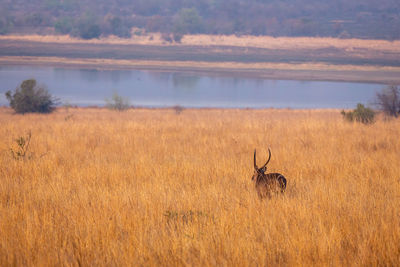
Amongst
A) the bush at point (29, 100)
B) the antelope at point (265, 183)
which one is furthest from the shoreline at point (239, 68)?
the antelope at point (265, 183)

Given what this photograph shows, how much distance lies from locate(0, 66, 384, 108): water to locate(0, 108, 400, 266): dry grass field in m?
30.0

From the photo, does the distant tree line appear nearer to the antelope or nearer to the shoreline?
the shoreline

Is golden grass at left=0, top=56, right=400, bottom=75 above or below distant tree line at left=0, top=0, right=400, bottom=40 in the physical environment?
below

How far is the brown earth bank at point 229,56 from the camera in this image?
66312 millimetres

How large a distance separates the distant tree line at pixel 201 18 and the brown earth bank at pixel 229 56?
6.43m

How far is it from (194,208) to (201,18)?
117 metres

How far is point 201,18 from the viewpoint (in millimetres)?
117938

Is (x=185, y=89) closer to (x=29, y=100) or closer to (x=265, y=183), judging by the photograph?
(x=29, y=100)

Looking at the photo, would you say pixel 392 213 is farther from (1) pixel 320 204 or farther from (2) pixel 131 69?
(2) pixel 131 69

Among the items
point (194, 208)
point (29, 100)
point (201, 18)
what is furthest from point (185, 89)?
point (201, 18)

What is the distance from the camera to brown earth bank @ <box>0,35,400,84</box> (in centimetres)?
6631

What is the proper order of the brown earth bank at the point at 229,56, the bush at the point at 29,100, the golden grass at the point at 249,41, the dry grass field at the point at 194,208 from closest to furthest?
the dry grass field at the point at 194,208 < the bush at the point at 29,100 < the brown earth bank at the point at 229,56 < the golden grass at the point at 249,41

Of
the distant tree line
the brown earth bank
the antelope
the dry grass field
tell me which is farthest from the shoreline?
the antelope

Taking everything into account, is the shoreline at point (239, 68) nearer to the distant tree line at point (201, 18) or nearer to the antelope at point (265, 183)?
the distant tree line at point (201, 18)
